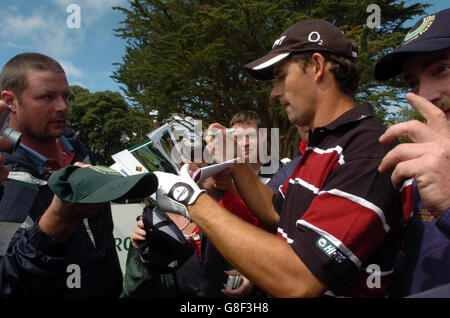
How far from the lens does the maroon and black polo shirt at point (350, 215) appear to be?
1265 mm

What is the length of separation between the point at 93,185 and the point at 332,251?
1.09m

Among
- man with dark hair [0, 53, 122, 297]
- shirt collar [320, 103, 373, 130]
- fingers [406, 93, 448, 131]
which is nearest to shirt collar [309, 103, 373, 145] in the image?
shirt collar [320, 103, 373, 130]

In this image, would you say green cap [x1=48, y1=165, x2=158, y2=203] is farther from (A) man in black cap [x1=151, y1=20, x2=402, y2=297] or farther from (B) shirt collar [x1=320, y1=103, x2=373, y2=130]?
(B) shirt collar [x1=320, y1=103, x2=373, y2=130]

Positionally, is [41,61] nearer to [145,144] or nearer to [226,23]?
[145,144]

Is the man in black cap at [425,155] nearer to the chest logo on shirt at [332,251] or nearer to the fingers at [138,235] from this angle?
the chest logo on shirt at [332,251]

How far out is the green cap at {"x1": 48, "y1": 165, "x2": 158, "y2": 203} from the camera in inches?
53.0

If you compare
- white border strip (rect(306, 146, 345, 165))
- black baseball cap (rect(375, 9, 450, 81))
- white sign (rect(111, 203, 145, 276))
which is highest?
black baseball cap (rect(375, 9, 450, 81))

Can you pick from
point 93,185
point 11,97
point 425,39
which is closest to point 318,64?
point 425,39

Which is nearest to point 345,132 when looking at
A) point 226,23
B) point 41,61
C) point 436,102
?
point 436,102

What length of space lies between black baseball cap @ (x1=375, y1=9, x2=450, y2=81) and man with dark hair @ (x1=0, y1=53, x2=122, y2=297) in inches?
72.4

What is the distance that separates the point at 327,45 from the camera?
5.82 ft

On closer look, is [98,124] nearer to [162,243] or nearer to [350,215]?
[162,243]

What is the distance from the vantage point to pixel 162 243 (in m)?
1.98

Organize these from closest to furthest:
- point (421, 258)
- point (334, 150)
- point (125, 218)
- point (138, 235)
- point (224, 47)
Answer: point (421, 258)
point (334, 150)
point (138, 235)
point (125, 218)
point (224, 47)
